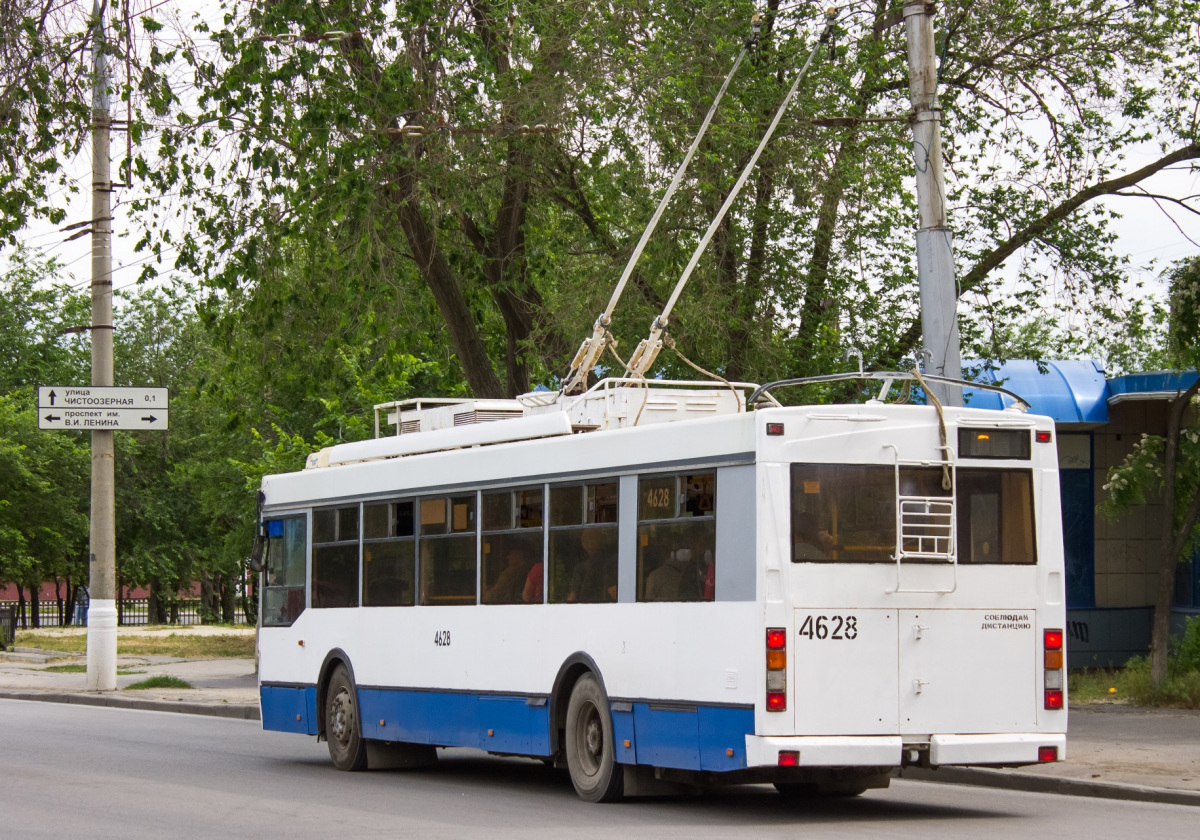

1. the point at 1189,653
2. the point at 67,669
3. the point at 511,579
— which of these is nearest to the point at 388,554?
the point at 511,579

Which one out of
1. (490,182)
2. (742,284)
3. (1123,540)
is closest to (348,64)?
(490,182)

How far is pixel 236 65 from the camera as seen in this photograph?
20.1 m

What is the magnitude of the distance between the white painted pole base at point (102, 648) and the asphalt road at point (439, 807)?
26.8 ft

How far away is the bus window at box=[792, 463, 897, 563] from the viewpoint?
36.7 feet

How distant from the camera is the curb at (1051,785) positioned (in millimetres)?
12359

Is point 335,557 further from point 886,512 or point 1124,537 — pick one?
point 1124,537

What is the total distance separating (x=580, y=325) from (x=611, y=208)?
7.04 feet

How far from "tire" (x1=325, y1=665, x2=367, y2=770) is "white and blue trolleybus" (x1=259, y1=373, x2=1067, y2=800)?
177cm

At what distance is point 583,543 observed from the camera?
1278cm

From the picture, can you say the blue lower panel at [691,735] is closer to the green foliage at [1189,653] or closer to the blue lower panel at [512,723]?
the blue lower panel at [512,723]

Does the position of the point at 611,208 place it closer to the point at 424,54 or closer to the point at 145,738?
the point at 424,54

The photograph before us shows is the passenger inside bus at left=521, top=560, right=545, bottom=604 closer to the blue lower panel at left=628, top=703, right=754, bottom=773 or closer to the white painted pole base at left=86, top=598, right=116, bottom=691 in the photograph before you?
the blue lower panel at left=628, top=703, right=754, bottom=773

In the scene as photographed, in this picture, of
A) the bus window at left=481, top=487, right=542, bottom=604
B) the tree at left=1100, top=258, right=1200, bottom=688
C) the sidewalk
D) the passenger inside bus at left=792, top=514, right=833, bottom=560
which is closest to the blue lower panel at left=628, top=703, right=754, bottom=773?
the passenger inside bus at left=792, top=514, right=833, bottom=560

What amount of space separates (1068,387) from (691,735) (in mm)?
13951
